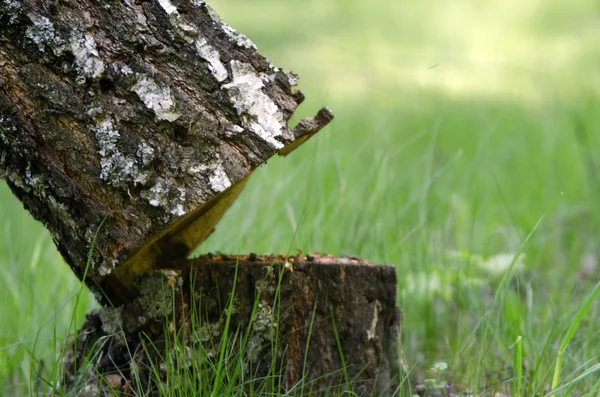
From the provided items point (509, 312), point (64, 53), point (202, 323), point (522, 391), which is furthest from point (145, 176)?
point (509, 312)

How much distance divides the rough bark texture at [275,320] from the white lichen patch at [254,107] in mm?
420

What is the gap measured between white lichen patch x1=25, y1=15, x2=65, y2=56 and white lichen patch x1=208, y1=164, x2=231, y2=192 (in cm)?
45

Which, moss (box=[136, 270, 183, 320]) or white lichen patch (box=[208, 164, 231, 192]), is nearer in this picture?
white lichen patch (box=[208, 164, 231, 192])

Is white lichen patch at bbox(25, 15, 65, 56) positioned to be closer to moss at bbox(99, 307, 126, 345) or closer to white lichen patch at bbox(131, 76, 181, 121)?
white lichen patch at bbox(131, 76, 181, 121)

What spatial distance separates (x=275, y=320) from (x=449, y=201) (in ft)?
7.62

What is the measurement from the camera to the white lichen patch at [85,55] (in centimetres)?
164

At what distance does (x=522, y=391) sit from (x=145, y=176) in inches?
45.8

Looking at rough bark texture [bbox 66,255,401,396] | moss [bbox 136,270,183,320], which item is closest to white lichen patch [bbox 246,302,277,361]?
rough bark texture [bbox 66,255,401,396]

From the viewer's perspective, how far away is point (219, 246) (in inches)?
128

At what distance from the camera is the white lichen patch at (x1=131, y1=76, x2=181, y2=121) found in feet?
5.47

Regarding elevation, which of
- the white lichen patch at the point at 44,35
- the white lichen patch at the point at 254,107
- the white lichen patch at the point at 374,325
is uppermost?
the white lichen patch at the point at 44,35

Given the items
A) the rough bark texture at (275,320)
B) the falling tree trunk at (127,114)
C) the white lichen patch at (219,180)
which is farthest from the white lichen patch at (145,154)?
the rough bark texture at (275,320)

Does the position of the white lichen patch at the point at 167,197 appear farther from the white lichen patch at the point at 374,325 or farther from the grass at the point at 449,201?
the white lichen patch at the point at 374,325

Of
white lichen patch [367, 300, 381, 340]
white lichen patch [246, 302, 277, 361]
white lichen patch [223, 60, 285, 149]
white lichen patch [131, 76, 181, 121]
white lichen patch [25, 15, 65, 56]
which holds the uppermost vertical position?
white lichen patch [25, 15, 65, 56]
